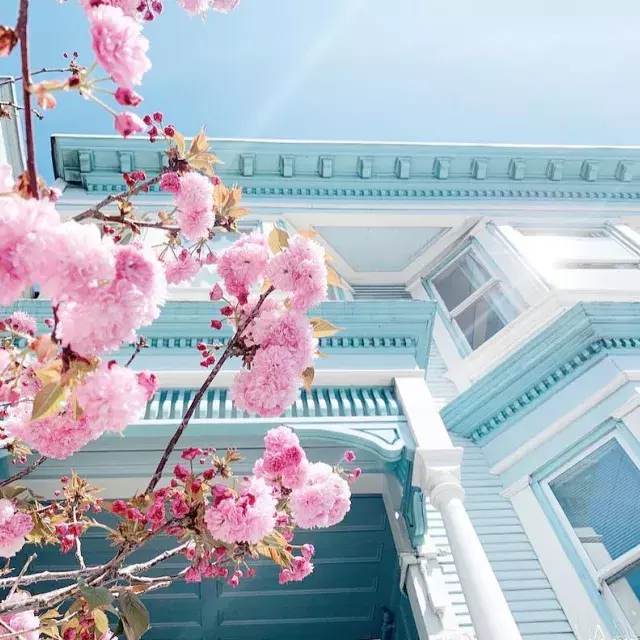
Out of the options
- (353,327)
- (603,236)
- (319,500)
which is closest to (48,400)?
(319,500)

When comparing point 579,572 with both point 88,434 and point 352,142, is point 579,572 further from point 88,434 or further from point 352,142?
point 352,142

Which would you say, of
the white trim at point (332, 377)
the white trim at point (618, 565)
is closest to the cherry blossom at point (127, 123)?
the white trim at point (332, 377)

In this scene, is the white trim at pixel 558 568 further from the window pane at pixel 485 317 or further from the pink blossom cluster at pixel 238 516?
the pink blossom cluster at pixel 238 516

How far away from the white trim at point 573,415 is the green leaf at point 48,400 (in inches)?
199

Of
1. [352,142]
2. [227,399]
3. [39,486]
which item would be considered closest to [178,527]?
[227,399]

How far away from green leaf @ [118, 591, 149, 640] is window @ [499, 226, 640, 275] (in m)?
6.64

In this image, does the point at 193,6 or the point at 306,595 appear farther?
the point at 306,595

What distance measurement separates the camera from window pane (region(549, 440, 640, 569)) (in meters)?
4.87

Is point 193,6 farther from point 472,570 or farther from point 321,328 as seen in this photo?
point 472,570

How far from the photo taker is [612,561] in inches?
186

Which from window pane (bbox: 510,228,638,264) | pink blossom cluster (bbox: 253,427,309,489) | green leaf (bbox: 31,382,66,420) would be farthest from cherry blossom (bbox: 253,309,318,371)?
window pane (bbox: 510,228,638,264)

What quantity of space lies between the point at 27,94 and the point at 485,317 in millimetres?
7165

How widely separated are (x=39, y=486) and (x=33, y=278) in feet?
15.3

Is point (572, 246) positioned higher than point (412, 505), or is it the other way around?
point (572, 246)
